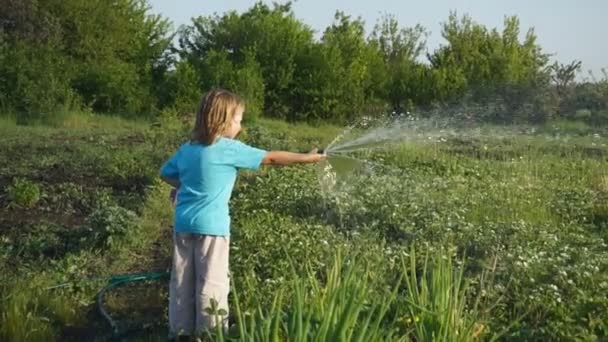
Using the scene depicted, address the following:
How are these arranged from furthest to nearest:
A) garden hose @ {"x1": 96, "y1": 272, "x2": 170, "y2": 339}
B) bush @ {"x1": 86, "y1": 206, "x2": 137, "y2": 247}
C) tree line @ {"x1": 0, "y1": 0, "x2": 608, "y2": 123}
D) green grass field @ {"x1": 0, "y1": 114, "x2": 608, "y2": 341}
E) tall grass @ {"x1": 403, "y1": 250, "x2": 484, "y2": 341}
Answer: tree line @ {"x1": 0, "y1": 0, "x2": 608, "y2": 123} → bush @ {"x1": 86, "y1": 206, "x2": 137, "y2": 247} → garden hose @ {"x1": 96, "y1": 272, "x2": 170, "y2": 339} → green grass field @ {"x1": 0, "y1": 114, "x2": 608, "y2": 341} → tall grass @ {"x1": 403, "y1": 250, "x2": 484, "y2": 341}

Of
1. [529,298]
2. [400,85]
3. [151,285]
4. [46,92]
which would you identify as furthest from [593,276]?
[400,85]

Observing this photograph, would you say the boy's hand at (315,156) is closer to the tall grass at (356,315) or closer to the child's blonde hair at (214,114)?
the child's blonde hair at (214,114)

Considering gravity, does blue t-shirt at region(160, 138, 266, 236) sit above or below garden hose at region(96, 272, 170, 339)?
above

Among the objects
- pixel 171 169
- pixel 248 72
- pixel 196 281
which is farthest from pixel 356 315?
pixel 248 72

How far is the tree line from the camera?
22266mm

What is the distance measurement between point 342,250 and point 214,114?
141 cm

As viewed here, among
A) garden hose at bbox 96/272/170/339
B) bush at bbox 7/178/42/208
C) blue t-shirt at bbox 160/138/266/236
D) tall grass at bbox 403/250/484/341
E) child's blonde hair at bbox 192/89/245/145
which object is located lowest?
garden hose at bbox 96/272/170/339

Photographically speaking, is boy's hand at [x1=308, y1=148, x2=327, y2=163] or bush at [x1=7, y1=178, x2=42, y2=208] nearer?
boy's hand at [x1=308, y1=148, x2=327, y2=163]

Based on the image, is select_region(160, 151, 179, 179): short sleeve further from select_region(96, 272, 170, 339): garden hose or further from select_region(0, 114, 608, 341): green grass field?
select_region(96, 272, 170, 339): garden hose

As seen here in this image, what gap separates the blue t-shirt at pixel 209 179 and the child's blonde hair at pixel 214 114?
0.16ft

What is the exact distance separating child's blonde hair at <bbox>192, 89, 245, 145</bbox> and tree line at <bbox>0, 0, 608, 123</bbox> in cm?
1533

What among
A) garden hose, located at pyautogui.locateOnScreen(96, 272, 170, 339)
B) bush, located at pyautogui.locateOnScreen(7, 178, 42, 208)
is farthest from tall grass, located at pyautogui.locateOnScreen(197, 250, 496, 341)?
bush, located at pyautogui.locateOnScreen(7, 178, 42, 208)

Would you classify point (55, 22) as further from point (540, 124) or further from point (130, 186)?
point (130, 186)

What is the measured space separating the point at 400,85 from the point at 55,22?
1026cm
